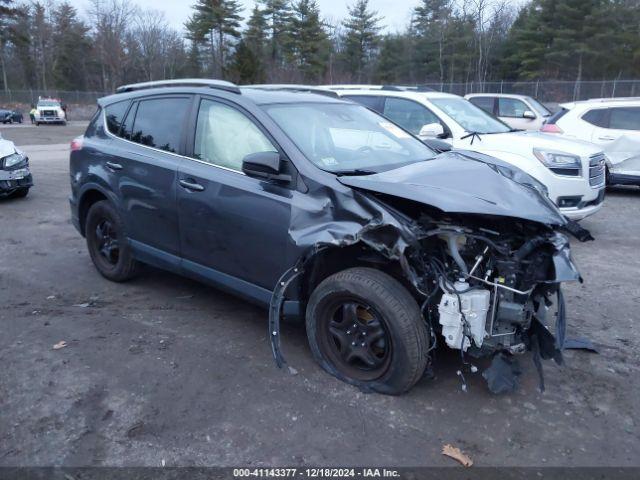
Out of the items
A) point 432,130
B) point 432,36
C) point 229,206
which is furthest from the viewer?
point 432,36

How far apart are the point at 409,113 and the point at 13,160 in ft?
21.7

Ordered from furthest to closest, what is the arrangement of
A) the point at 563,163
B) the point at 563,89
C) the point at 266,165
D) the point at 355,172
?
the point at 563,89 → the point at 563,163 → the point at 355,172 → the point at 266,165

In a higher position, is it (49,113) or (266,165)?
(266,165)

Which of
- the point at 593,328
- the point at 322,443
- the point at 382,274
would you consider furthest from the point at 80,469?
the point at 593,328

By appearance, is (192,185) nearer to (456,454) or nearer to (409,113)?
(456,454)

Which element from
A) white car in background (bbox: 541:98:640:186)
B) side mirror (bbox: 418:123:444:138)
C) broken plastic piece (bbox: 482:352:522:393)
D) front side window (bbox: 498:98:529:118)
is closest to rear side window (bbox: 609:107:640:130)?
white car in background (bbox: 541:98:640:186)

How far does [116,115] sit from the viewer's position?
5262 millimetres

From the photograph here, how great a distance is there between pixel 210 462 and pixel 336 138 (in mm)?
2453

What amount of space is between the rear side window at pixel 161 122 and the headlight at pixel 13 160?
539cm

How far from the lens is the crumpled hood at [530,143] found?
7004 mm

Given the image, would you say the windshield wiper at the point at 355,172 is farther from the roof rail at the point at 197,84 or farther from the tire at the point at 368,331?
the roof rail at the point at 197,84

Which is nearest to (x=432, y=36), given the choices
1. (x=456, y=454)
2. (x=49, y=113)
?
(x=49, y=113)

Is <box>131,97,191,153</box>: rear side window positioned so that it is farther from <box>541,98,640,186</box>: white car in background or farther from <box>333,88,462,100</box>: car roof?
<box>541,98,640,186</box>: white car in background

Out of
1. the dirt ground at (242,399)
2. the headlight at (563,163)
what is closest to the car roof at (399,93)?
the headlight at (563,163)
